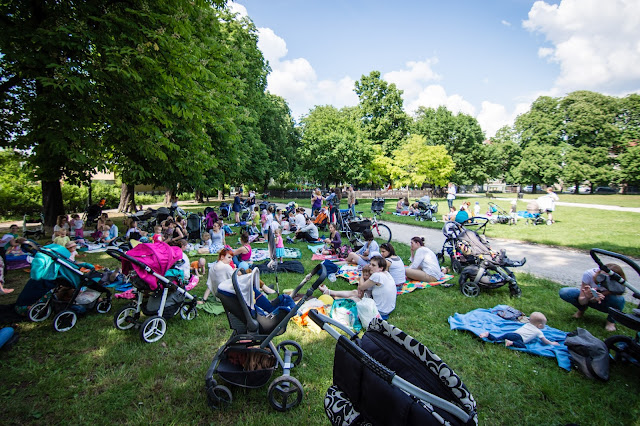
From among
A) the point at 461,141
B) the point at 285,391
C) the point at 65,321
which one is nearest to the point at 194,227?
the point at 65,321

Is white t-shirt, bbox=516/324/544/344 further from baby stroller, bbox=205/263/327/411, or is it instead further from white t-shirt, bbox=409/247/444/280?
baby stroller, bbox=205/263/327/411

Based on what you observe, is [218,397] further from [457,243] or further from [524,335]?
[457,243]

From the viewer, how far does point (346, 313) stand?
201 inches

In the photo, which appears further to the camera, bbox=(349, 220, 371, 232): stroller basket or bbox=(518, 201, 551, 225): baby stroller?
bbox=(518, 201, 551, 225): baby stroller

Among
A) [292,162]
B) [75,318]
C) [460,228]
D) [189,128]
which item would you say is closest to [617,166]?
[292,162]

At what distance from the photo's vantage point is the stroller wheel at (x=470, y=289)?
6.14 meters

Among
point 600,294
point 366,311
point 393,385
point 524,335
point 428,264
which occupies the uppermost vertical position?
point 393,385

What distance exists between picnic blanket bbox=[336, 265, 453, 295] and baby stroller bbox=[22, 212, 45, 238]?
1238cm

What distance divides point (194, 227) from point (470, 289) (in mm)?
10889

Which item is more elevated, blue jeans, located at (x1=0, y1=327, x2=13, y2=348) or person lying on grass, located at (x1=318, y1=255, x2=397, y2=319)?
person lying on grass, located at (x1=318, y1=255, x2=397, y2=319)

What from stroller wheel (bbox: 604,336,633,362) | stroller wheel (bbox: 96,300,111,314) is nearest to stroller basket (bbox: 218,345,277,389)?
stroller wheel (bbox: 96,300,111,314)

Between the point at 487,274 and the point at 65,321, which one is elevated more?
the point at 487,274

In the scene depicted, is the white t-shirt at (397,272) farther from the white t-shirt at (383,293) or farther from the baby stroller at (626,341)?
the baby stroller at (626,341)

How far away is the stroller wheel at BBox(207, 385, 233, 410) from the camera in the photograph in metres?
3.04
